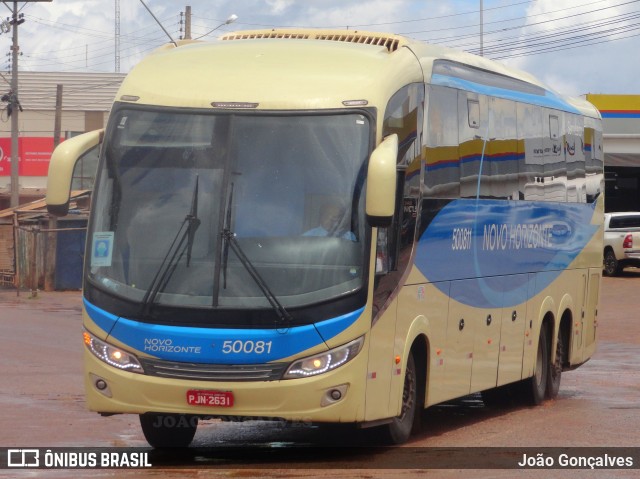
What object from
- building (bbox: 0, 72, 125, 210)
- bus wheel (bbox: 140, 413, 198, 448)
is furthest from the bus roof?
building (bbox: 0, 72, 125, 210)

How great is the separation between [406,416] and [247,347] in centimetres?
216

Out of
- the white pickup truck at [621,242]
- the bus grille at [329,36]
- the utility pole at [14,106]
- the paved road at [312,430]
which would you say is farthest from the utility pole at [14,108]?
the bus grille at [329,36]

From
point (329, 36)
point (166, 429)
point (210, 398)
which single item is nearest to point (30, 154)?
point (329, 36)

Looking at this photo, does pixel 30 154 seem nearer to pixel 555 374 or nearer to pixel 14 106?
pixel 14 106

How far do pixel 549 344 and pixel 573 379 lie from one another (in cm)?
322

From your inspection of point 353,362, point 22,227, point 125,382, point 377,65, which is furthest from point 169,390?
point 22,227

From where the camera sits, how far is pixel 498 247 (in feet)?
45.3

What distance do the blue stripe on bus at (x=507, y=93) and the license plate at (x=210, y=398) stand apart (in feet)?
12.3

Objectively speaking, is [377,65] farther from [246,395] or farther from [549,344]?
[549,344]

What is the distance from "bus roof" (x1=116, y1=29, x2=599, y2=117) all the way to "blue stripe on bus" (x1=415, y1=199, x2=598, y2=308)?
1.55 meters

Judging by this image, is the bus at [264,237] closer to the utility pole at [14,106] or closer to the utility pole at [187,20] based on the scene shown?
the utility pole at [187,20]

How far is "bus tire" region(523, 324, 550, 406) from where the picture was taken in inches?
615

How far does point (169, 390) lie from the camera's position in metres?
9.81

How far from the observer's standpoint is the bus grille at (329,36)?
11.7 meters
